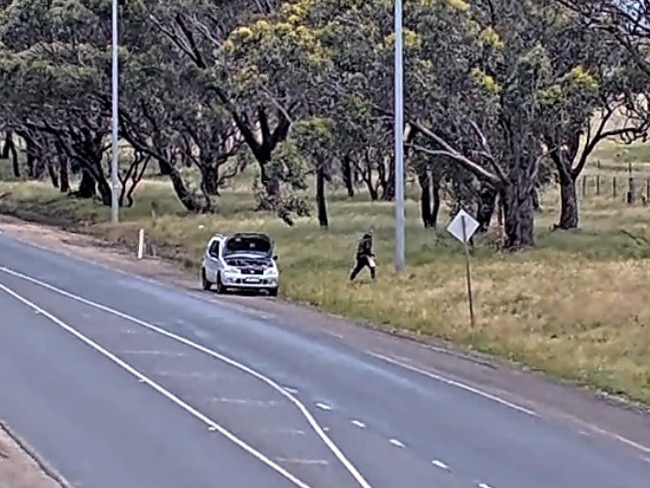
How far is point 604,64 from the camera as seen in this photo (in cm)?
4738

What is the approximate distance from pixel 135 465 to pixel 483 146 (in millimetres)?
29933

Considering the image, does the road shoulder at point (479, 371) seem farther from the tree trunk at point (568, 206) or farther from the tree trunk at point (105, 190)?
the tree trunk at point (105, 190)

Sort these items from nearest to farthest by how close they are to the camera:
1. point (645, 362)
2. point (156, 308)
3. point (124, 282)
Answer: point (645, 362), point (156, 308), point (124, 282)

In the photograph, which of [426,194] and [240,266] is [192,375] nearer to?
[240,266]

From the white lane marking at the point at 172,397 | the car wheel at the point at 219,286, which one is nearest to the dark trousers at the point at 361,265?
the car wheel at the point at 219,286

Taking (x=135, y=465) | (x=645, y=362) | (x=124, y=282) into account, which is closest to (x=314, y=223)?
(x=124, y=282)

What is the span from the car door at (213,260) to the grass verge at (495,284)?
1.90 m

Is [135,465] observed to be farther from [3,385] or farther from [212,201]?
[212,201]

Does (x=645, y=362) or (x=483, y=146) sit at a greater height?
(x=483, y=146)

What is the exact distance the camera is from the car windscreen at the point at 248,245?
1512 inches

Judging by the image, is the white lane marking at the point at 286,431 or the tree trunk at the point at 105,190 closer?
the white lane marking at the point at 286,431

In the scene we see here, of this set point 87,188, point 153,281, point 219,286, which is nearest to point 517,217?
point 219,286

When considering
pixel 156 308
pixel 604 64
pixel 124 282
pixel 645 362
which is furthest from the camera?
pixel 604 64

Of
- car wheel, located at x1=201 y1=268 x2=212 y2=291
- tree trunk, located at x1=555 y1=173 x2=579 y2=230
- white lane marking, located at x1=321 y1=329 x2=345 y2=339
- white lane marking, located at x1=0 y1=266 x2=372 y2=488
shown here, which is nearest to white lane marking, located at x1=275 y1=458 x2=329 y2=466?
white lane marking, located at x1=0 y1=266 x2=372 y2=488
